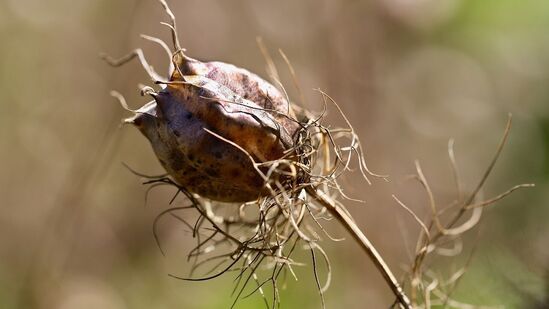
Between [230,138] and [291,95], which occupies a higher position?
[230,138]

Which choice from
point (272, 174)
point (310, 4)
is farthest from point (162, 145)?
point (310, 4)

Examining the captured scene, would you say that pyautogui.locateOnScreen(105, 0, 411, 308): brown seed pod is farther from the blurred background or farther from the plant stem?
the blurred background

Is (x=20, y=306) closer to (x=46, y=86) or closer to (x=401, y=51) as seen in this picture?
(x=46, y=86)

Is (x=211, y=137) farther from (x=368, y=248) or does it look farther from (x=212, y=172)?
(x=368, y=248)

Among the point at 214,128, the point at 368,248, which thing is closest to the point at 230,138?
the point at 214,128

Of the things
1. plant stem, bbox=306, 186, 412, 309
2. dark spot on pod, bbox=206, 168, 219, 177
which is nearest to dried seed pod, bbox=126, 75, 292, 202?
dark spot on pod, bbox=206, 168, 219, 177

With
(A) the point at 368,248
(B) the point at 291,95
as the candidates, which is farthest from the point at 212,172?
(B) the point at 291,95

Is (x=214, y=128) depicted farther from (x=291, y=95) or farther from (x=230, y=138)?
(x=291, y=95)

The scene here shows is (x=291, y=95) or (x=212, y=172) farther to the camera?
(x=291, y=95)
